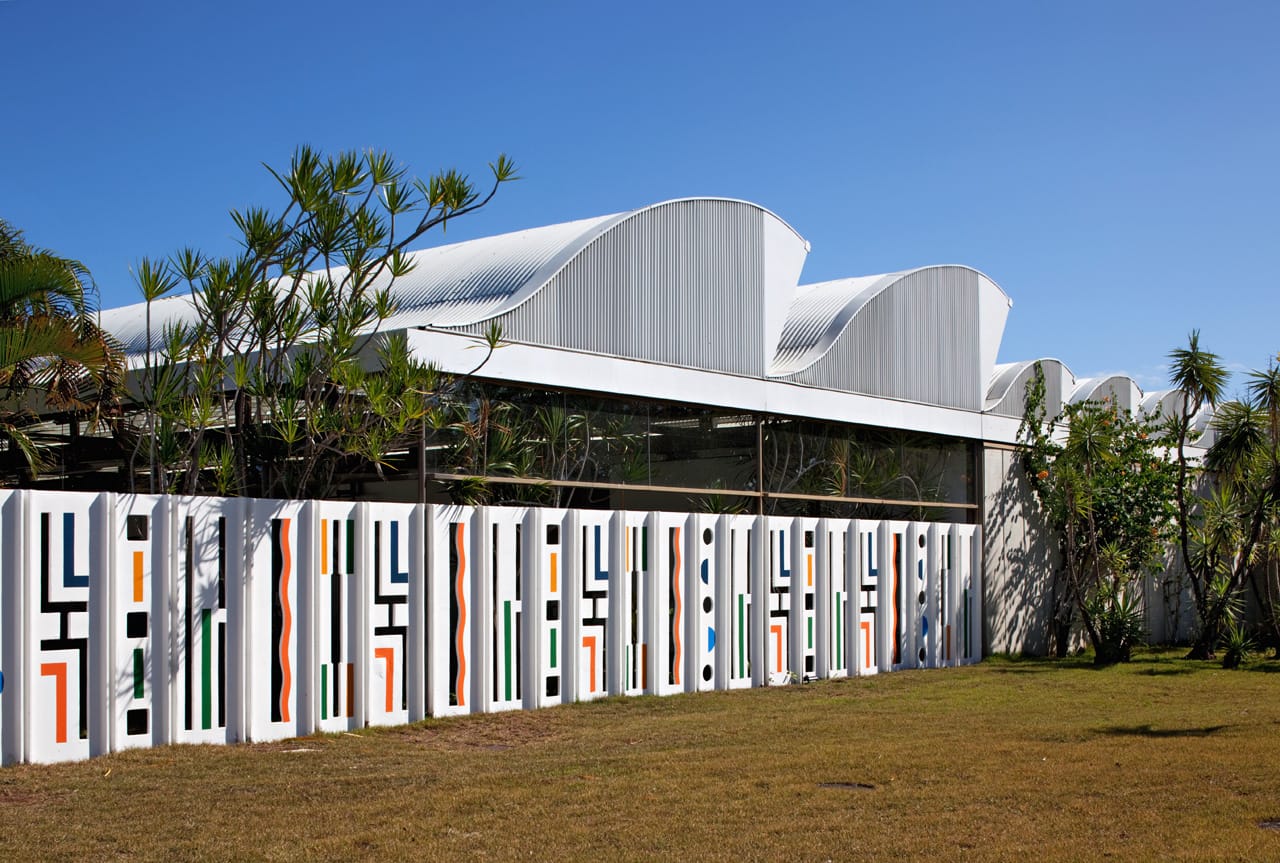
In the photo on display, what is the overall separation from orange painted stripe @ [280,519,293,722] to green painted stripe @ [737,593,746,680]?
269 inches

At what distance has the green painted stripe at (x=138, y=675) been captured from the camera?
1122cm

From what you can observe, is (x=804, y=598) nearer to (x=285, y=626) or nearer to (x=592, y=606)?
(x=592, y=606)

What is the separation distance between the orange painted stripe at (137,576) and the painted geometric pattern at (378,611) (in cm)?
2

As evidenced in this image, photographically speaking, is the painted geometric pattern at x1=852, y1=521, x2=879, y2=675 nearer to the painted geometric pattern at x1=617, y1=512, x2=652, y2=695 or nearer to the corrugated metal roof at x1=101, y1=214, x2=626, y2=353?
the painted geometric pattern at x1=617, y1=512, x2=652, y2=695

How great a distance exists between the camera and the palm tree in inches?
511

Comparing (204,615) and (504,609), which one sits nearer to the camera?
(204,615)

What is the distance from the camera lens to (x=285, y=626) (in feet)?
40.9

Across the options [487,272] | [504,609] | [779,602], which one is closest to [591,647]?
[504,609]

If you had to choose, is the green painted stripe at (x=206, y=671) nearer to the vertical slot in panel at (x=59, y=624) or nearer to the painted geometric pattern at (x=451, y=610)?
the vertical slot in panel at (x=59, y=624)

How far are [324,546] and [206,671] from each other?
169cm

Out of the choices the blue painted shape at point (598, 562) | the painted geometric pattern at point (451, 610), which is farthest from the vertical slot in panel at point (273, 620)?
the blue painted shape at point (598, 562)

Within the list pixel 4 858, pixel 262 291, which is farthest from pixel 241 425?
pixel 4 858

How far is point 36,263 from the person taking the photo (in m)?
13.7

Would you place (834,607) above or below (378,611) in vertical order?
below
